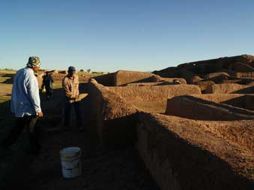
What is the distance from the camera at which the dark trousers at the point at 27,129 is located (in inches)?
242

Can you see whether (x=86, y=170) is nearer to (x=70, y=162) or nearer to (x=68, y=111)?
(x=70, y=162)

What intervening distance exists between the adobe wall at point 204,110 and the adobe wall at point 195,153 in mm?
936

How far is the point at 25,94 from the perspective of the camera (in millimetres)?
6039

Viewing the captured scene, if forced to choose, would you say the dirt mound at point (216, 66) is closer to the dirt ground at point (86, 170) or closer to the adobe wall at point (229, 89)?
the adobe wall at point (229, 89)

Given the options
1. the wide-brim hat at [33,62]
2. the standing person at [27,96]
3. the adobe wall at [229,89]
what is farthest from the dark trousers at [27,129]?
the adobe wall at [229,89]

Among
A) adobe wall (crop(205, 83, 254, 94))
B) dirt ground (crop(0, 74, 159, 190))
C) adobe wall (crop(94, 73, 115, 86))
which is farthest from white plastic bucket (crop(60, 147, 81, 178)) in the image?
adobe wall (crop(94, 73, 115, 86))

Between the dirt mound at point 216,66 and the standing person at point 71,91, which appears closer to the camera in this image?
the standing person at point 71,91

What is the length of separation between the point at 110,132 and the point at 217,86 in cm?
878

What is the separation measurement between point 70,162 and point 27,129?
58.0 inches

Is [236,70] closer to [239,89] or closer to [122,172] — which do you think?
[239,89]

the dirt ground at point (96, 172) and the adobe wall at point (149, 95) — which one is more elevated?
the adobe wall at point (149, 95)

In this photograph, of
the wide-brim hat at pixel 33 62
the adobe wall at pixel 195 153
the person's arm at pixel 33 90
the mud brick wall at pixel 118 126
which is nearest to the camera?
the adobe wall at pixel 195 153

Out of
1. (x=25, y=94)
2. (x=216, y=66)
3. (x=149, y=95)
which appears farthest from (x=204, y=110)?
(x=216, y=66)

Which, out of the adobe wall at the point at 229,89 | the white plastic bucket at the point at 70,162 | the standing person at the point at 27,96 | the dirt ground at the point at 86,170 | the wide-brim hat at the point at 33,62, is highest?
the wide-brim hat at the point at 33,62
